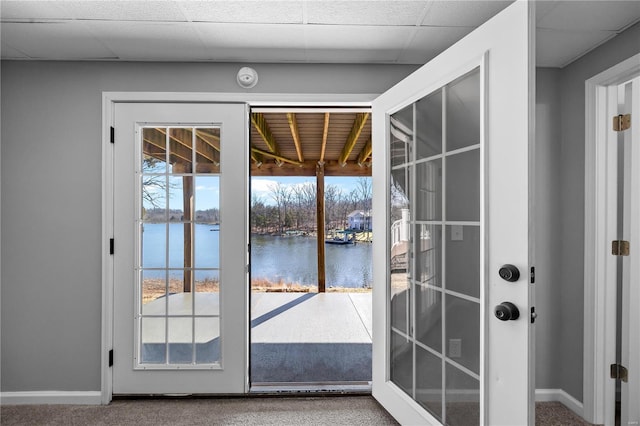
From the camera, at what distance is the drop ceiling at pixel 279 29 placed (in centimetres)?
180

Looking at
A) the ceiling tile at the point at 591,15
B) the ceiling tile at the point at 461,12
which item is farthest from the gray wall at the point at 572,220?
the ceiling tile at the point at 461,12

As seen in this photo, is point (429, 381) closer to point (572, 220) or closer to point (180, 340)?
point (572, 220)

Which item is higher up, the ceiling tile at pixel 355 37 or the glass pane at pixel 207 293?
the ceiling tile at pixel 355 37

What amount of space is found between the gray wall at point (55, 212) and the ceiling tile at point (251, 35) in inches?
14.6

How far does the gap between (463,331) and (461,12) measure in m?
1.60

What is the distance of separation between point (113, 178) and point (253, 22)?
138cm

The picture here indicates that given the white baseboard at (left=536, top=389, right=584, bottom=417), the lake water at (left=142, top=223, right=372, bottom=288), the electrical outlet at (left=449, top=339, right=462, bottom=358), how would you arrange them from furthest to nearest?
the lake water at (left=142, top=223, right=372, bottom=288)
the white baseboard at (left=536, top=389, right=584, bottom=417)
the electrical outlet at (left=449, top=339, right=462, bottom=358)

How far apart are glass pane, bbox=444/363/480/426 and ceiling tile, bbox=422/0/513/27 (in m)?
1.78

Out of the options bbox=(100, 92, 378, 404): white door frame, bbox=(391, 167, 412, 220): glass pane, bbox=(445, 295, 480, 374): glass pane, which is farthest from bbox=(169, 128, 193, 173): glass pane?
bbox=(445, 295, 480, 374): glass pane

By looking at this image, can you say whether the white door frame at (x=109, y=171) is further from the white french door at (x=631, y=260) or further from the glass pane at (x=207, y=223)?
the white french door at (x=631, y=260)

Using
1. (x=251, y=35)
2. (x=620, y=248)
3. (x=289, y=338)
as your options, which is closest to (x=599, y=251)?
(x=620, y=248)

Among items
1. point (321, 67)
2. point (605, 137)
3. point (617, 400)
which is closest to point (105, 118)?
point (321, 67)

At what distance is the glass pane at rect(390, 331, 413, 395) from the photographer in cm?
202

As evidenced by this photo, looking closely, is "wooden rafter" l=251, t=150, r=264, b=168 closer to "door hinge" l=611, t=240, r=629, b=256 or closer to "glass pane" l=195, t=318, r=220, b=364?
"glass pane" l=195, t=318, r=220, b=364
